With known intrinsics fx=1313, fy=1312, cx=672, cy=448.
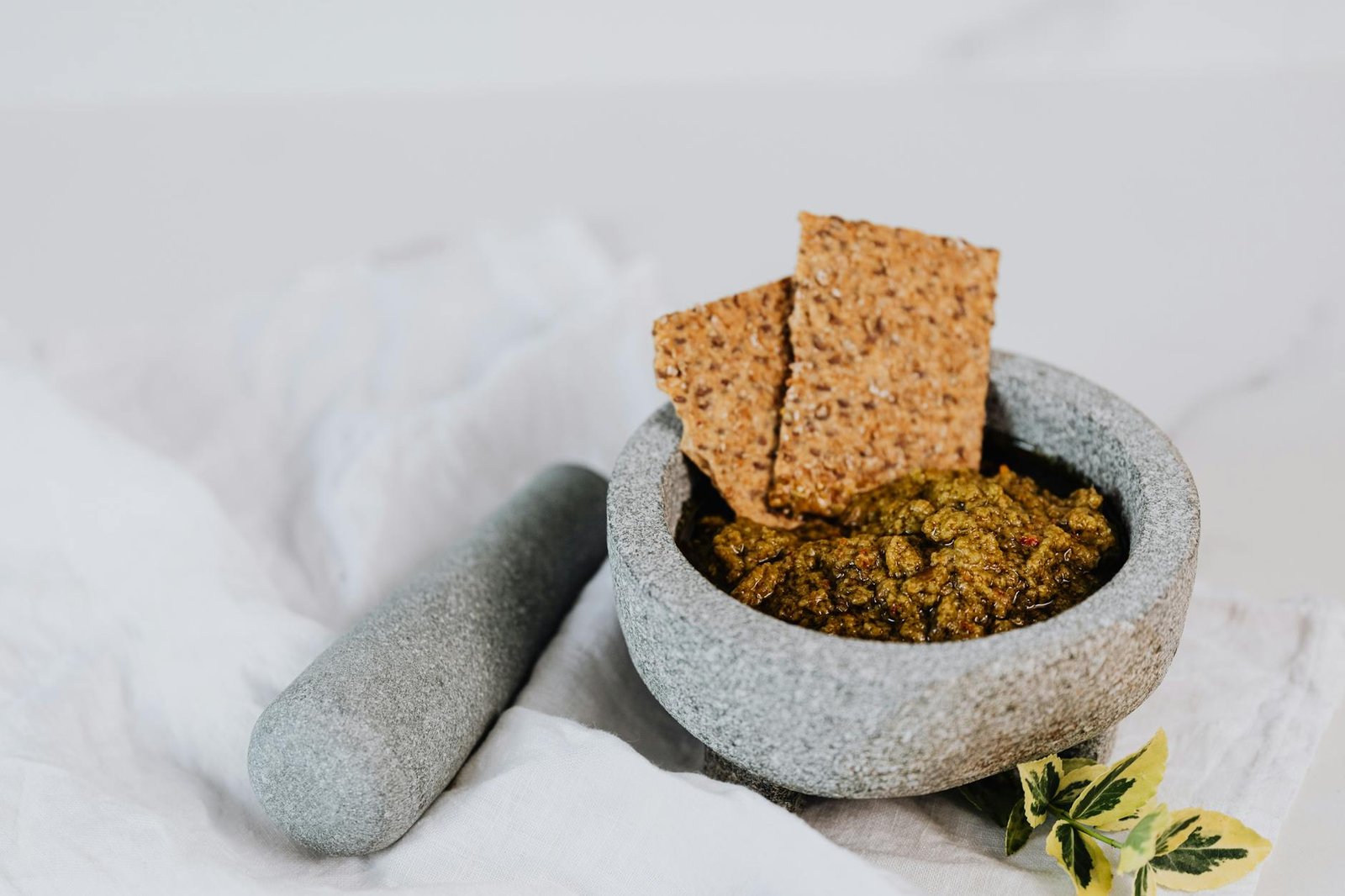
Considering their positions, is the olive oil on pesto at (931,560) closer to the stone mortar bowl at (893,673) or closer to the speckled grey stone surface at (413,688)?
the stone mortar bowl at (893,673)

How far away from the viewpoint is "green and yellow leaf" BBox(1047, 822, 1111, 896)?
1268 millimetres

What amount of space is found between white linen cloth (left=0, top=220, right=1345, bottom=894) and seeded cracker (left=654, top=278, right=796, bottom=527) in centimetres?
28

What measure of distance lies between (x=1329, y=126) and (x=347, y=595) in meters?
2.56

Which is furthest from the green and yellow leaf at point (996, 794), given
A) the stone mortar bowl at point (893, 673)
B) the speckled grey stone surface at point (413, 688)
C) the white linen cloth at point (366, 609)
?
the speckled grey stone surface at point (413, 688)

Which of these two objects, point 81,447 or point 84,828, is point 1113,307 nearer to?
point 81,447

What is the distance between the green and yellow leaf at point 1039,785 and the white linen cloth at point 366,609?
0.08m

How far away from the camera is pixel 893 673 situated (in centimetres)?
118

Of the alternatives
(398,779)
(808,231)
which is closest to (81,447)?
(398,779)

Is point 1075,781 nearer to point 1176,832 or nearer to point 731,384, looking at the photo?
point 1176,832

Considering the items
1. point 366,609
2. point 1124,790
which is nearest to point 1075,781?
point 1124,790

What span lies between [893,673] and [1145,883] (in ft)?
1.11

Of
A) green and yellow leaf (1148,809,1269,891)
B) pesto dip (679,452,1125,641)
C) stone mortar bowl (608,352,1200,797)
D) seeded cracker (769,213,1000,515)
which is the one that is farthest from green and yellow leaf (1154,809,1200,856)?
seeded cracker (769,213,1000,515)

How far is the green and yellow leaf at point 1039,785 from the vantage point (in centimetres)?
129

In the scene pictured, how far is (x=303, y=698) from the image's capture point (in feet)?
4.50
